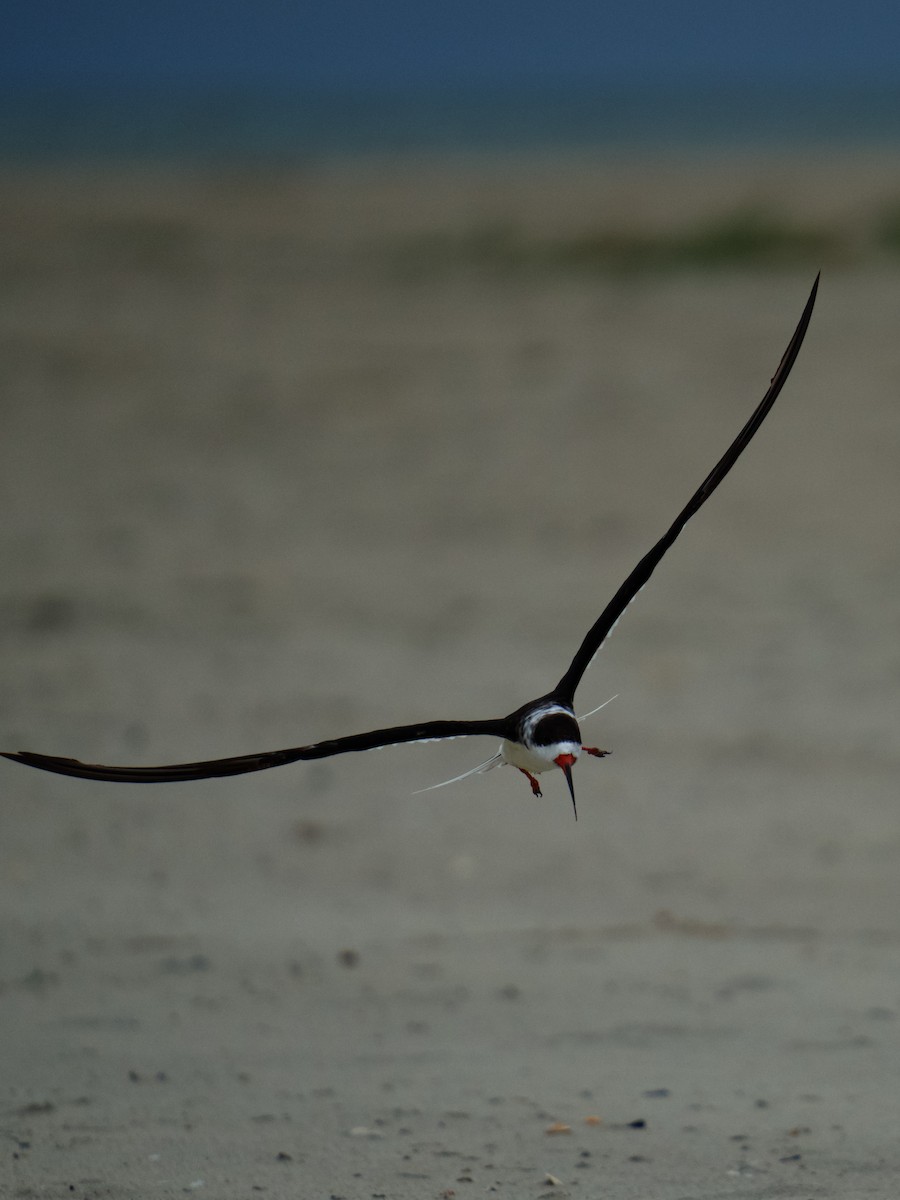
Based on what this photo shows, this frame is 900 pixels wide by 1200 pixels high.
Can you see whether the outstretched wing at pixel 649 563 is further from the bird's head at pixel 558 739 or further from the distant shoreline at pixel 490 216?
the distant shoreline at pixel 490 216

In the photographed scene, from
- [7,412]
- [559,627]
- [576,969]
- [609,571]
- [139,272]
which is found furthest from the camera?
[139,272]

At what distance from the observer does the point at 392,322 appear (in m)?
18.6

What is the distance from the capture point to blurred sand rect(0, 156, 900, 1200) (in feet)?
15.4

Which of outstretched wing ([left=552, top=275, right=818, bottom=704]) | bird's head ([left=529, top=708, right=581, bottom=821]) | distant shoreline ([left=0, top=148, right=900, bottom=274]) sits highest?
distant shoreline ([left=0, top=148, right=900, bottom=274])

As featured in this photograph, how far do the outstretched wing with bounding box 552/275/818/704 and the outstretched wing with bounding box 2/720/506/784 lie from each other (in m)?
0.19

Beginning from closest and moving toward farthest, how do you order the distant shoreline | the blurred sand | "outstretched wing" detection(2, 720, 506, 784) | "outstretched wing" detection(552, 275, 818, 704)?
"outstretched wing" detection(2, 720, 506, 784)
"outstretched wing" detection(552, 275, 818, 704)
the blurred sand
the distant shoreline

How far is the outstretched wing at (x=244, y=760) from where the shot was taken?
3133mm

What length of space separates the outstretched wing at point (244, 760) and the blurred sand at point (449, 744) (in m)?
1.40

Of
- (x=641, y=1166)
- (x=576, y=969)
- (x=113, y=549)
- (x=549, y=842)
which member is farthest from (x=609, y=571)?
(x=641, y=1166)

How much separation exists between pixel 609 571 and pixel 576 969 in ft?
19.8

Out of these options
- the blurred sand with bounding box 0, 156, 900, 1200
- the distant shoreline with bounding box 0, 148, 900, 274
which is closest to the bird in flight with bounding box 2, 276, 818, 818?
the blurred sand with bounding box 0, 156, 900, 1200

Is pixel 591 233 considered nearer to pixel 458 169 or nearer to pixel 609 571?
pixel 609 571

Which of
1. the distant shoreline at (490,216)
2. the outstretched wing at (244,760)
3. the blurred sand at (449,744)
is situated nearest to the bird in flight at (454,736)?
the outstretched wing at (244,760)

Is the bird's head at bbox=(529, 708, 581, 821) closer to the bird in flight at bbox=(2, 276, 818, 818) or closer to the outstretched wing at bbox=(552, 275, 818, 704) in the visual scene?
the bird in flight at bbox=(2, 276, 818, 818)
